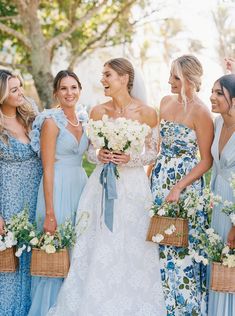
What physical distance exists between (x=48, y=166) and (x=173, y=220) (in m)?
1.19

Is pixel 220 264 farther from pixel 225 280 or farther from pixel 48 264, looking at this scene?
pixel 48 264

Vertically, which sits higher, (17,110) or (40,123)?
(17,110)

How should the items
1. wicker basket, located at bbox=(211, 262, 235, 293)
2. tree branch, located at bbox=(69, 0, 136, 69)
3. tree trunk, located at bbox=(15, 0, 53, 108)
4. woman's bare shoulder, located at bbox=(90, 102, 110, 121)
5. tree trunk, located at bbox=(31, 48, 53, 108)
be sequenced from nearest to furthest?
wicker basket, located at bbox=(211, 262, 235, 293) → woman's bare shoulder, located at bbox=(90, 102, 110, 121) → tree trunk, located at bbox=(15, 0, 53, 108) → tree trunk, located at bbox=(31, 48, 53, 108) → tree branch, located at bbox=(69, 0, 136, 69)

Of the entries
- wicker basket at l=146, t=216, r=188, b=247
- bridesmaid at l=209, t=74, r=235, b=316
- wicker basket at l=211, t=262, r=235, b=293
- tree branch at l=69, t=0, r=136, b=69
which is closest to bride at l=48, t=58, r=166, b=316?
wicker basket at l=146, t=216, r=188, b=247

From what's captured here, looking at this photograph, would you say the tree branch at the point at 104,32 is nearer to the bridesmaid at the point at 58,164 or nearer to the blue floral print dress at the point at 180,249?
the bridesmaid at the point at 58,164

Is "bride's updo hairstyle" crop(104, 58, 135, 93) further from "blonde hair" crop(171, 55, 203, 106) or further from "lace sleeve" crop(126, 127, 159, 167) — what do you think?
"lace sleeve" crop(126, 127, 159, 167)

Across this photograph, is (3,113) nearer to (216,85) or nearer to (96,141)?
(96,141)

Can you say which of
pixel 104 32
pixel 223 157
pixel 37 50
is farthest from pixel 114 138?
pixel 104 32

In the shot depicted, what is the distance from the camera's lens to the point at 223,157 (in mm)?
5383

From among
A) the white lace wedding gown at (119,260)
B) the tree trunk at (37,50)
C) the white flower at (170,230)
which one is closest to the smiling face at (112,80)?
the white lace wedding gown at (119,260)

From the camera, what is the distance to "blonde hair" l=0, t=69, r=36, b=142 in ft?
18.6

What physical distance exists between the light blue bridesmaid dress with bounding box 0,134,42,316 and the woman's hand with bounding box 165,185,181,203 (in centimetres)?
124

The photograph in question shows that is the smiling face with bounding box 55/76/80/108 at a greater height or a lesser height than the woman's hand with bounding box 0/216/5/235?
greater

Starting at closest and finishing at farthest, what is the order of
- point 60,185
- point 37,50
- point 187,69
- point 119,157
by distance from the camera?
point 119,157
point 187,69
point 60,185
point 37,50
